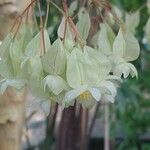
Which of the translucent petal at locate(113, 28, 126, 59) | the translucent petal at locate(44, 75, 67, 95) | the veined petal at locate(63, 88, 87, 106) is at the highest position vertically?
the translucent petal at locate(113, 28, 126, 59)

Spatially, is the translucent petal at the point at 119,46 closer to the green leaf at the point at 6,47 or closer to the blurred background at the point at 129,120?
the green leaf at the point at 6,47

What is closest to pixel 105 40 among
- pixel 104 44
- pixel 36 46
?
pixel 104 44

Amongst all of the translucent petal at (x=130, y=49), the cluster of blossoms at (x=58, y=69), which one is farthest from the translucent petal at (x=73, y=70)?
the translucent petal at (x=130, y=49)

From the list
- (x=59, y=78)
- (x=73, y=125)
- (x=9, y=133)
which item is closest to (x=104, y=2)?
(x=59, y=78)

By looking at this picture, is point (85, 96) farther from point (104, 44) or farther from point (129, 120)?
point (129, 120)

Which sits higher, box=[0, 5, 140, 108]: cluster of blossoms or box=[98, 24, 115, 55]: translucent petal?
box=[98, 24, 115, 55]: translucent petal

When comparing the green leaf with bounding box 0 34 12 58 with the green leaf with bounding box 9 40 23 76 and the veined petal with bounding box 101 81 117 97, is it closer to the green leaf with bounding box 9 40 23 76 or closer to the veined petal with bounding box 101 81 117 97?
the green leaf with bounding box 9 40 23 76

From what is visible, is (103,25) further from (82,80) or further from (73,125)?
(73,125)

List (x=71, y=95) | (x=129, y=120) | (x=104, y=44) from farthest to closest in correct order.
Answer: (x=129, y=120) < (x=104, y=44) < (x=71, y=95)

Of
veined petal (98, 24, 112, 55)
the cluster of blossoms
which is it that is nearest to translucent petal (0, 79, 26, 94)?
the cluster of blossoms
